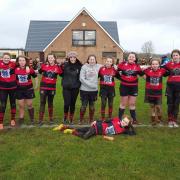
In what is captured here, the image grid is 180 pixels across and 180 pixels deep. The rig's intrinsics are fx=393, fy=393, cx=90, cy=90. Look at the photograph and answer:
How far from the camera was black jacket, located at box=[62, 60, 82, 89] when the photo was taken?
34.0 feet

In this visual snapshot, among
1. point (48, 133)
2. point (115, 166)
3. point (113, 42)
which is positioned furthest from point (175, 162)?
point (113, 42)

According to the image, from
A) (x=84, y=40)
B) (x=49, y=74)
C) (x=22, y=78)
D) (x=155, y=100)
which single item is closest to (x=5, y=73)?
(x=22, y=78)

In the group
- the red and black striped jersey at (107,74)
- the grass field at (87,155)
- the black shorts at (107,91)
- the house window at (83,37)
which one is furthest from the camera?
the house window at (83,37)

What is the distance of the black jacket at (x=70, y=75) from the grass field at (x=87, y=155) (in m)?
1.37

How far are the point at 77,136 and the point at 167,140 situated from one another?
2.02 metres

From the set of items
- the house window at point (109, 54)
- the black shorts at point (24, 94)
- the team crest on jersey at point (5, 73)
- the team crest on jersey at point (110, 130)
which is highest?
the team crest on jersey at point (5, 73)

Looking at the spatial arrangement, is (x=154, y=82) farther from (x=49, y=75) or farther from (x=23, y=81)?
(x=23, y=81)

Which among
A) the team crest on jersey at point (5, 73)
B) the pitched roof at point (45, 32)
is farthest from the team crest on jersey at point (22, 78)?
the pitched roof at point (45, 32)

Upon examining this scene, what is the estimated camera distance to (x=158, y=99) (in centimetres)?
1040

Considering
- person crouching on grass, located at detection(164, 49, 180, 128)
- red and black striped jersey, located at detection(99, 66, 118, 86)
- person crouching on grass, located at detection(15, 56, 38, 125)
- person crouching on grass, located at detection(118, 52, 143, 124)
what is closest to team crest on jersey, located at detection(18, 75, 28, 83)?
person crouching on grass, located at detection(15, 56, 38, 125)

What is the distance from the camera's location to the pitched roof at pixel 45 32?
4791cm

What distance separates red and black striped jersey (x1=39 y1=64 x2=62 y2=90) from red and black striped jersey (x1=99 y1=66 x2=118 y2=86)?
1.12m

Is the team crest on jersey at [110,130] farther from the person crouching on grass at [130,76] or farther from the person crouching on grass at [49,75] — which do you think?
the person crouching on grass at [49,75]

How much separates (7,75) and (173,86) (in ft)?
14.0
